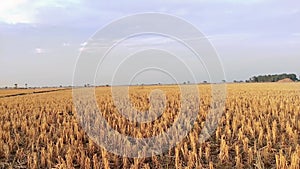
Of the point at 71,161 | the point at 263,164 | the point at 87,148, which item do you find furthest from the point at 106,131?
the point at 263,164

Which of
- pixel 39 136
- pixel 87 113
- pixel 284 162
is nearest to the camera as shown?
pixel 284 162

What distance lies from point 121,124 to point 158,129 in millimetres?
987

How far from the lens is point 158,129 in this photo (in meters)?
7.25

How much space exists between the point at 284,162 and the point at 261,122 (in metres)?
3.53

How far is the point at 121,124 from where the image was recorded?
7801 millimetres

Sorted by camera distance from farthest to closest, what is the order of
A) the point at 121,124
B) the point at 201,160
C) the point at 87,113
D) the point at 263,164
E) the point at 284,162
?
the point at 87,113, the point at 121,124, the point at 201,160, the point at 263,164, the point at 284,162

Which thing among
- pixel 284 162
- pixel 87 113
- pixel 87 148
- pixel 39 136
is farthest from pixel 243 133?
pixel 87 113

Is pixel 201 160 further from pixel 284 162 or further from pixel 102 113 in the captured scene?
pixel 102 113

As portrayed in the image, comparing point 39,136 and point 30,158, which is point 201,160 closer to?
point 30,158

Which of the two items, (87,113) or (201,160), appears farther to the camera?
(87,113)

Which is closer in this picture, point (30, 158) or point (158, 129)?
point (30, 158)

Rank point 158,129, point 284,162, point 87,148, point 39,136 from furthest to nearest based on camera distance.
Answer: point 158,129, point 39,136, point 87,148, point 284,162

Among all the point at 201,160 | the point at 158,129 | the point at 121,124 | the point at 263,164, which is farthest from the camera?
the point at 121,124

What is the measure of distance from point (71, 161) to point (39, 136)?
190 centimetres
